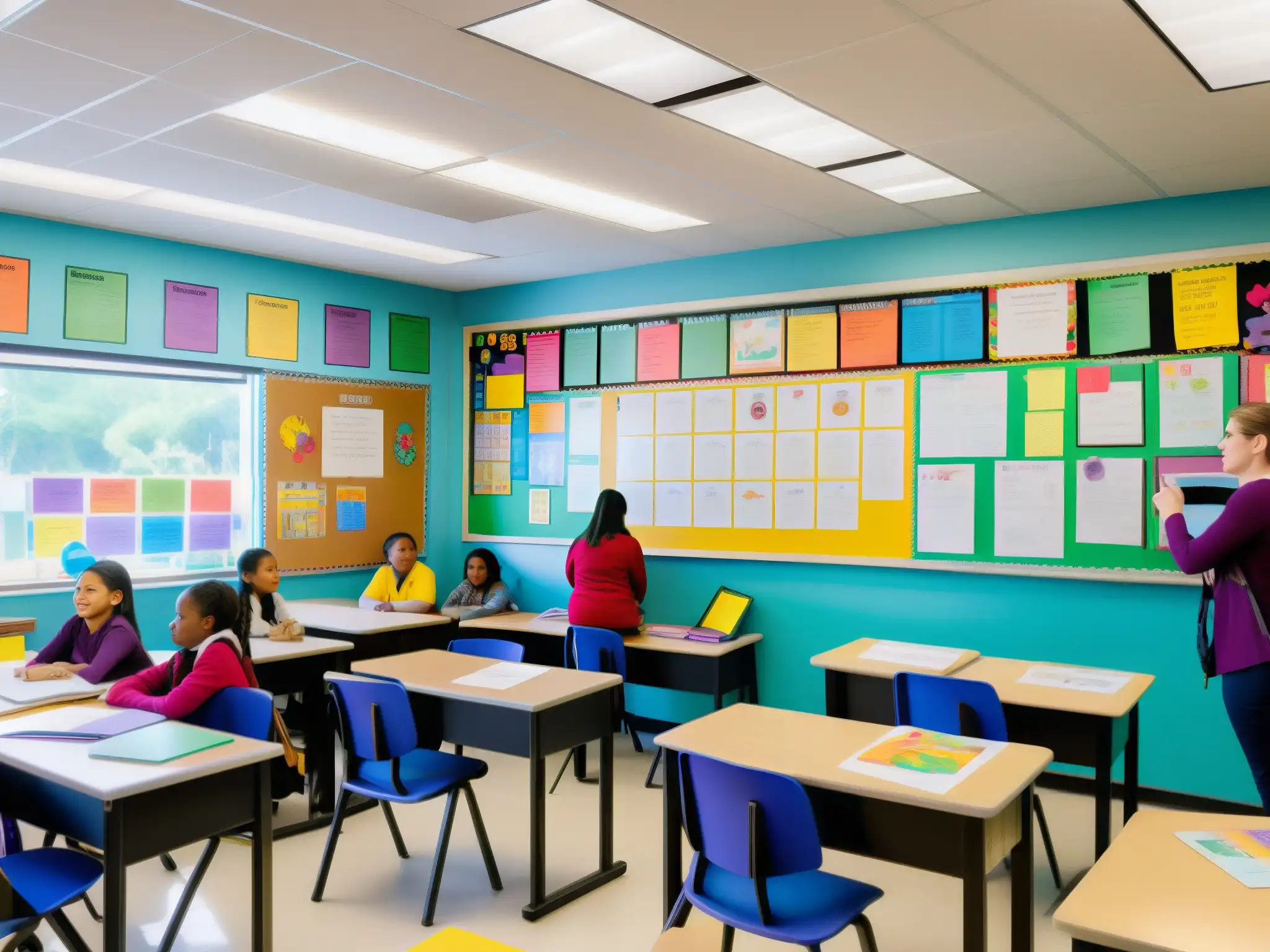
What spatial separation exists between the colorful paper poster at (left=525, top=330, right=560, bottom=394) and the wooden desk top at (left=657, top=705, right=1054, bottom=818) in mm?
3453

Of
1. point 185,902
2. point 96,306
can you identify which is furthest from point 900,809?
point 96,306

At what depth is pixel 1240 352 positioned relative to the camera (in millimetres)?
3959

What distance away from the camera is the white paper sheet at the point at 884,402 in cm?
475

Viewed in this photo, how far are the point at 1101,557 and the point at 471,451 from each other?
3.92 metres

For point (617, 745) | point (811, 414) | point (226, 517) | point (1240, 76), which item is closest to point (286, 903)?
point (617, 745)

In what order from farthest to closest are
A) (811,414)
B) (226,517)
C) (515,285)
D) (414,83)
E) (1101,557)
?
(515,285) < (226,517) < (811,414) < (1101,557) < (414,83)

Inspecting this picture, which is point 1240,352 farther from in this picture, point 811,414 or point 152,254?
point 152,254

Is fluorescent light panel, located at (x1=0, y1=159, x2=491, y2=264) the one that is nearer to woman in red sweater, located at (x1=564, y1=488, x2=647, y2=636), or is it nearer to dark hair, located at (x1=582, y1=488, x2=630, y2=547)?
dark hair, located at (x1=582, y1=488, x2=630, y2=547)

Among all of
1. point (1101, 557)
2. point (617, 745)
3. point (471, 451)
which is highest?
point (471, 451)

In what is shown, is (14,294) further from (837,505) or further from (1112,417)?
(1112,417)

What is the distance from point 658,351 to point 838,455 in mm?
1286

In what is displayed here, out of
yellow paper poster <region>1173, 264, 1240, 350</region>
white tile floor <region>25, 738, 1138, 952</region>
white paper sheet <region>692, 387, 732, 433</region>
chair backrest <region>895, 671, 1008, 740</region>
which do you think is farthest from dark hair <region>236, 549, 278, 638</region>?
yellow paper poster <region>1173, 264, 1240, 350</region>

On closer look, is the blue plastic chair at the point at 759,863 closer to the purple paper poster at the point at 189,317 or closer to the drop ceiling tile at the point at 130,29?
the drop ceiling tile at the point at 130,29

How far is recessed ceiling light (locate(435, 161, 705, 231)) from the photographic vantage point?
12.8 ft
